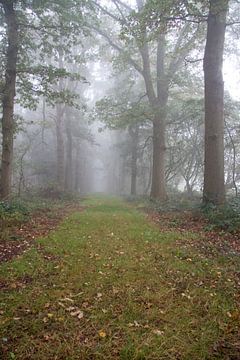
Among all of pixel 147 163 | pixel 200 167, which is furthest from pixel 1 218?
pixel 147 163

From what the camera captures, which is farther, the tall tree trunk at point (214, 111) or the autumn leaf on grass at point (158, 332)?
the tall tree trunk at point (214, 111)

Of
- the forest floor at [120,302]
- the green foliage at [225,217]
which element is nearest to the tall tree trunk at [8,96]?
the forest floor at [120,302]

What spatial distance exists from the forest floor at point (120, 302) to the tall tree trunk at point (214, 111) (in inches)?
142

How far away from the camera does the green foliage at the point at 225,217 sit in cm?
774

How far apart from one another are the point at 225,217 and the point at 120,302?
17.2 ft

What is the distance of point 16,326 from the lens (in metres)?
3.34

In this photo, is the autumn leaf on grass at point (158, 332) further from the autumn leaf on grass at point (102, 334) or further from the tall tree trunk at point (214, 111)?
the tall tree trunk at point (214, 111)


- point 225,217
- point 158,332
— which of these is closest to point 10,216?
point 225,217

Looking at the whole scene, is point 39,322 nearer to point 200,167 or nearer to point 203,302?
point 203,302

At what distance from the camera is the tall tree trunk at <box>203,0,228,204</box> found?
32.3ft

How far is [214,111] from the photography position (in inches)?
396

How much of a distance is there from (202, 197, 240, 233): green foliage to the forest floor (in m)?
1.54

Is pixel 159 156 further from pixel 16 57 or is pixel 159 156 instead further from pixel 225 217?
pixel 16 57

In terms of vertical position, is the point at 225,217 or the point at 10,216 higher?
the point at 225,217
